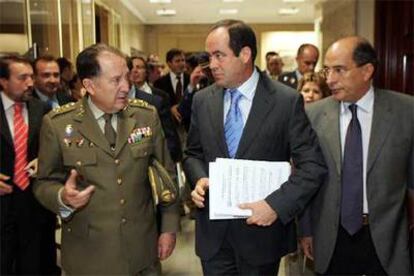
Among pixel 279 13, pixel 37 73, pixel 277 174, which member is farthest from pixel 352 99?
pixel 279 13

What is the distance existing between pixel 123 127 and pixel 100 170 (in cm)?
17

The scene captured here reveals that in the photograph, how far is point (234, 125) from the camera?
1.65 metres

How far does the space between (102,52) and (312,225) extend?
39.9 inches

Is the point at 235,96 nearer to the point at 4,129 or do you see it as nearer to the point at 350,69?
the point at 350,69

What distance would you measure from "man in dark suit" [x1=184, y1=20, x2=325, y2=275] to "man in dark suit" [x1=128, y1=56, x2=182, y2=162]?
1116 mm

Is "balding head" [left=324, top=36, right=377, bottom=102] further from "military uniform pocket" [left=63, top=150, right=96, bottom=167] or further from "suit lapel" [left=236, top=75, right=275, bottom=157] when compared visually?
"military uniform pocket" [left=63, top=150, right=96, bottom=167]

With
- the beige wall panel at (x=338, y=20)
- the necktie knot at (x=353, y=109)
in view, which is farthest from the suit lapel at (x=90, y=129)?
the beige wall panel at (x=338, y=20)

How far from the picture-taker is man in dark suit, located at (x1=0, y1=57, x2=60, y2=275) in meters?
1.79

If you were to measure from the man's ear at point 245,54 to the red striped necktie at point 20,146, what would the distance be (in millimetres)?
924

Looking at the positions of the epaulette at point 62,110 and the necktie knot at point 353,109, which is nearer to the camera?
the epaulette at point 62,110

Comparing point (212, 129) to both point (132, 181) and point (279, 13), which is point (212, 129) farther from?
point (279, 13)

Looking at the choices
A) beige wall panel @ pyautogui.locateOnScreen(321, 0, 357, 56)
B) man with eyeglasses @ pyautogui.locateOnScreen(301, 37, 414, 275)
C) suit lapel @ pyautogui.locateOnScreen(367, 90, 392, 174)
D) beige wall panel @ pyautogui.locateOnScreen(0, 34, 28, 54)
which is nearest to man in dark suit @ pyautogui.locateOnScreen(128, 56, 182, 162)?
beige wall panel @ pyautogui.locateOnScreen(0, 34, 28, 54)

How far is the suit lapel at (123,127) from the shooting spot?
1.60 m

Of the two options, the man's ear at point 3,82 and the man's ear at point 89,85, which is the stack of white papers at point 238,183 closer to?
the man's ear at point 89,85
